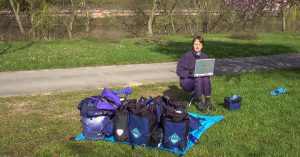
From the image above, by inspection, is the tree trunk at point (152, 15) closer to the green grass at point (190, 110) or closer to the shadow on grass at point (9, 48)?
the shadow on grass at point (9, 48)

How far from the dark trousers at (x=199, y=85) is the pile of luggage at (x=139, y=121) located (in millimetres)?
1450

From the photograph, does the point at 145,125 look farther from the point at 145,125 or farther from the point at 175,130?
the point at 175,130

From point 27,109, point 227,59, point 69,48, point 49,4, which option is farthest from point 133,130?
point 49,4

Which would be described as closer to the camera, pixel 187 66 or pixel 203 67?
pixel 203 67

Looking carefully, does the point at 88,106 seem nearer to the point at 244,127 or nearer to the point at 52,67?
the point at 244,127

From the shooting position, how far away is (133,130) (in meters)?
5.93

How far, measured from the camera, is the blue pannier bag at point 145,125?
580 centimetres

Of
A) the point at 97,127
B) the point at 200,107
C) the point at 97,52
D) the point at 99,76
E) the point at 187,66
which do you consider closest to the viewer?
the point at 97,127

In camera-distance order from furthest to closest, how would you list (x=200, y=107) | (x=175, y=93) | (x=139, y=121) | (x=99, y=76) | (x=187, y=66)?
(x=99, y=76) → (x=175, y=93) → (x=187, y=66) → (x=200, y=107) → (x=139, y=121)

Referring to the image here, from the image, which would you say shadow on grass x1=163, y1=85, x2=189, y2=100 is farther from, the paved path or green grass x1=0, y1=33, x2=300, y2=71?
green grass x1=0, y1=33, x2=300, y2=71

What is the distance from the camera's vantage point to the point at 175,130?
5742mm

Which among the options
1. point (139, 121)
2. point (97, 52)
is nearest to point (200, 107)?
point (139, 121)

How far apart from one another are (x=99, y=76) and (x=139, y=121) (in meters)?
6.00

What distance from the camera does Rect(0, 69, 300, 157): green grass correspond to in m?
5.74
